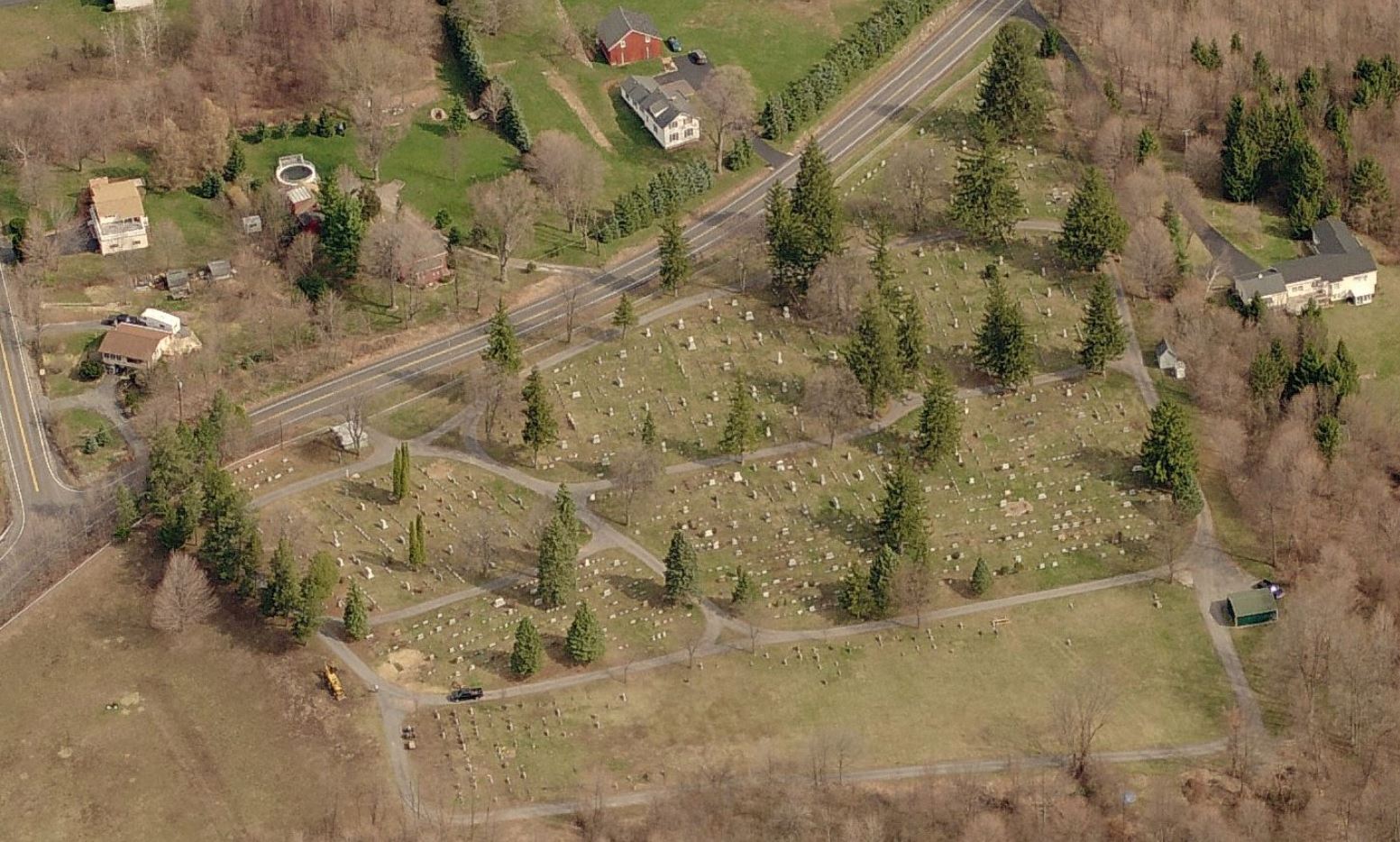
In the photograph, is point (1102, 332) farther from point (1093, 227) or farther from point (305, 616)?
point (305, 616)

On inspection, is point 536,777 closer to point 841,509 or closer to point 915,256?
point 841,509

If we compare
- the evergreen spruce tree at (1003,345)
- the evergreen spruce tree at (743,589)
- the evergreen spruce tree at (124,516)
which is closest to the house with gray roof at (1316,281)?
the evergreen spruce tree at (1003,345)

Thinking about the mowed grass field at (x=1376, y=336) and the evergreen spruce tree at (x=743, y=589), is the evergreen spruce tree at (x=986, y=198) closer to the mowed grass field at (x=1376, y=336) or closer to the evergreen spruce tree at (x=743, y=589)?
the mowed grass field at (x=1376, y=336)

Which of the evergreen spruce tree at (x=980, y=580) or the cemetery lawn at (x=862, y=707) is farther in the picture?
the evergreen spruce tree at (x=980, y=580)

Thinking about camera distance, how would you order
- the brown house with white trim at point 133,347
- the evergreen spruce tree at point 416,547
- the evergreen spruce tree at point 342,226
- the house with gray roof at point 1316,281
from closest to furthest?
the evergreen spruce tree at point 416,547 < the brown house with white trim at point 133,347 < the evergreen spruce tree at point 342,226 < the house with gray roof at point 1316,281

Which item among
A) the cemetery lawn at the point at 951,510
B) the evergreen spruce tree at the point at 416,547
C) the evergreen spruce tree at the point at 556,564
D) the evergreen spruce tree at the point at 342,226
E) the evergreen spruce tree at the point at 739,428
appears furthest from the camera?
the evergreen spruce tree at the point at 342,226

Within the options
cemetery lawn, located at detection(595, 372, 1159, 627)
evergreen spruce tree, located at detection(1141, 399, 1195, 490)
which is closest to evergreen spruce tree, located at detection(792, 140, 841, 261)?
cemetery lawn, located at detection(595, 372, 1159, 627)

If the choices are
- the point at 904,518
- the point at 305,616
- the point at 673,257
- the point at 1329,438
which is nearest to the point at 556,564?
the point at 305,616
